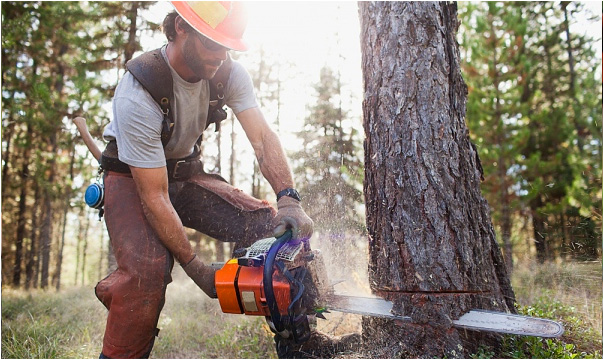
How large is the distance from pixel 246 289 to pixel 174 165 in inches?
46.1

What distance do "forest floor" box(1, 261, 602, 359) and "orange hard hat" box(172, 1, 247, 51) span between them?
84.2 inches

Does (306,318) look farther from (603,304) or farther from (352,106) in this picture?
(352,106)

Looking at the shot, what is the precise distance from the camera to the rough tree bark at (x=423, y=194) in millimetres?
2445

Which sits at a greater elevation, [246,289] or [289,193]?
[289,193]

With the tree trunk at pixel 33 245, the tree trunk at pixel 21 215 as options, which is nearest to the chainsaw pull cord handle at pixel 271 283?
the tree trunk at pixel 33 245

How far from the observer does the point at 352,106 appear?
7.79 m

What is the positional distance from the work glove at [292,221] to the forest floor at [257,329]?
2.96 ft

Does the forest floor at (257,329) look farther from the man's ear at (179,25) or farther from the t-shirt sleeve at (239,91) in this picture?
the man's ear at (179,25)

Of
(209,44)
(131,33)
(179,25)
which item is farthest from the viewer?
(131,33)

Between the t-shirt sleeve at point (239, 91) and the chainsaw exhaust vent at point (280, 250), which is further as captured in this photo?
the t-shirt sleeve at point (239, 91)

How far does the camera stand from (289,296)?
89.5 inches

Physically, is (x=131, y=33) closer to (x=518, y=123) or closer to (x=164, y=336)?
(x=164, y=336)

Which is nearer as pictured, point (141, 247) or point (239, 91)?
point (141, 247)

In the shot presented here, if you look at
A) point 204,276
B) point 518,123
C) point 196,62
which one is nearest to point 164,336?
point 204,276
